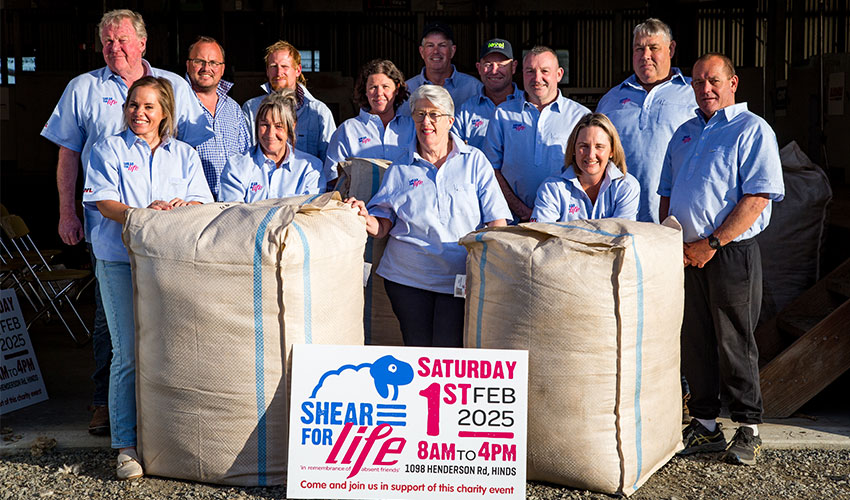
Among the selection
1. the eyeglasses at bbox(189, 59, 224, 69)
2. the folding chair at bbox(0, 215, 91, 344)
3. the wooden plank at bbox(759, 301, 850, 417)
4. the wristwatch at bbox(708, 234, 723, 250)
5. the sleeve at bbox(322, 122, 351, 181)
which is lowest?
the wooden plank at bbox(759, 301, 850, 417)

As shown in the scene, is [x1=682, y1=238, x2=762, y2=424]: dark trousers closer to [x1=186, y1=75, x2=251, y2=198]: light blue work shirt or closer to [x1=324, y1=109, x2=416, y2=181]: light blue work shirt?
[x1=324, y1=109, x2=416, y2=181]: light blue work shirt

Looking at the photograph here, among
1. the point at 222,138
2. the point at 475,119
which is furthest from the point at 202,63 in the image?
the point at 475,119

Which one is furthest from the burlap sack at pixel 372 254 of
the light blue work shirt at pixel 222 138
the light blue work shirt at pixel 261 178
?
the light blue work shirt at pixel 222 138

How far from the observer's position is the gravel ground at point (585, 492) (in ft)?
10.0

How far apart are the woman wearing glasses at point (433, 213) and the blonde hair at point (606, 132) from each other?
→ 0.98 feet

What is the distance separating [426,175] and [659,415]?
1179 millimetres

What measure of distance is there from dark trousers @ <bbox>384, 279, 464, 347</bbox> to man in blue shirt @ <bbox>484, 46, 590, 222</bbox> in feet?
1.97

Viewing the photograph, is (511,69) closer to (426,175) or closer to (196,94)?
(426,175)

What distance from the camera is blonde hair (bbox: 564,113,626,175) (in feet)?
10.9

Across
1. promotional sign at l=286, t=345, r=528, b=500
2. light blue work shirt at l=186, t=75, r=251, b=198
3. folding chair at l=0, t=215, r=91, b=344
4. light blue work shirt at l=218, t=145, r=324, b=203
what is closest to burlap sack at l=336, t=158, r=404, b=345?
light blue work shirt at l=218, t=145, r=324, b=203

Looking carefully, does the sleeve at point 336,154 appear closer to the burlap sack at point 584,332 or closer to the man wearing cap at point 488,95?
the man wearing cap at point 488,95

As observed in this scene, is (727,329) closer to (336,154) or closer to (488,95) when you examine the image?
(488,95)

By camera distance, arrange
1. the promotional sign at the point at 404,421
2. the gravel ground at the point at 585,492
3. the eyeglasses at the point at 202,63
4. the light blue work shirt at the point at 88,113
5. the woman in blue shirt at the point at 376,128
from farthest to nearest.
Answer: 1. the eyeglasses at the point at 202,63
2. the woman in blue shirt at the point at 376,128
3. the light blue work shirt at the point at 88,113
4. the gravel ground at the point at 585,492
5. the promotional sign at the point at 404,421

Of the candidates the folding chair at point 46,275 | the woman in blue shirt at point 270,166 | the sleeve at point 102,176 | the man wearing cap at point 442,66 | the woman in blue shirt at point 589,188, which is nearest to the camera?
the sleeve at point 102,176
